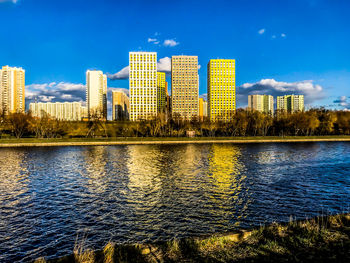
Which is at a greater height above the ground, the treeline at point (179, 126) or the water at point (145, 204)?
the treeline at point (179, 126)

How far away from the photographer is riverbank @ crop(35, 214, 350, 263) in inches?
325

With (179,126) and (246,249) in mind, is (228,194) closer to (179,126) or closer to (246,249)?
Answer: (246,249)

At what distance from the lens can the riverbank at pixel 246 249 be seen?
8.25 metres

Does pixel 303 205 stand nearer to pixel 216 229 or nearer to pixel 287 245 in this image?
pixel 216 229

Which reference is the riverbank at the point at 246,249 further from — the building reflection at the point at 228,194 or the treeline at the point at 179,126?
the treeline at the point at 179,126

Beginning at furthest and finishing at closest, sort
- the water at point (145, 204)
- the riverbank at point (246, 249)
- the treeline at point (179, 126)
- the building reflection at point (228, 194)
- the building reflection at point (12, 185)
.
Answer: the treeline at point (179, 126)
the building reflection at point (12, 185)
the building reflection at point (228, 194)
the water at point (145, 204)
the riverbank at point (246, 249)

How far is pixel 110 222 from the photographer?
14.1m

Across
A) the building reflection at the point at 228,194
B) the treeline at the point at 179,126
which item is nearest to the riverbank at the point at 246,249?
the building reflection at the point at 228,194

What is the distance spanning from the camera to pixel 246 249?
887 centimetres

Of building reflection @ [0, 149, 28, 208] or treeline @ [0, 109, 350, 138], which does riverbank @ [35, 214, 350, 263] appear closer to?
building reflection @ [0, 149, 28, 208]

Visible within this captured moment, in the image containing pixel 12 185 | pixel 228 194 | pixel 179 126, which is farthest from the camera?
pixel 179 126

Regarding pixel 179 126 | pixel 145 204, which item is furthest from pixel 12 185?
pixel 179 126

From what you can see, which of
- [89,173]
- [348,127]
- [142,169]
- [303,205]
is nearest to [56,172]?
[89,173]

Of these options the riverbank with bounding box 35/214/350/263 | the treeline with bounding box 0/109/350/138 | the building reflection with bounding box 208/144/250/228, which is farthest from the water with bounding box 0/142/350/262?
the treeline with bounding box 0/109/350/138
